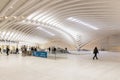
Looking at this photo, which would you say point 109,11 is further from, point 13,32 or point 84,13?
point 13,32

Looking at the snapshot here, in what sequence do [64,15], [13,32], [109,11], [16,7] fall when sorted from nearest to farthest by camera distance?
[16,7], [109,11], [64,15], [13,32]

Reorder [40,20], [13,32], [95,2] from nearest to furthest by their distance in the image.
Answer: [95,2], [40,20], [13,32]

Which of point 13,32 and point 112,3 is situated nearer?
point 112,3

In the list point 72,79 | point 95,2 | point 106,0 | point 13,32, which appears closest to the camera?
point 72,79

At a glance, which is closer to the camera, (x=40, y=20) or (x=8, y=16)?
(x=8, y=16)

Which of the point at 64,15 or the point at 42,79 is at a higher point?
the point at 64,15

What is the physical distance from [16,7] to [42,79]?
2013 cm

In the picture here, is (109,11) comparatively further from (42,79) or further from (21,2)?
(42,79)

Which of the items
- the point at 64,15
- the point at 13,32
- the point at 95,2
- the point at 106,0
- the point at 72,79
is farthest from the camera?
the point at 13,32

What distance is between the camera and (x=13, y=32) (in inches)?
1914

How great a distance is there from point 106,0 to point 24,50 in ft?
44.0

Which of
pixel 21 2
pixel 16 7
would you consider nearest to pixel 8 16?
pixel 16 7

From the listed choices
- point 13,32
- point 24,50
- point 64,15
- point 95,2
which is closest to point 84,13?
point 64,15

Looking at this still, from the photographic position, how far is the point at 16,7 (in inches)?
1022
